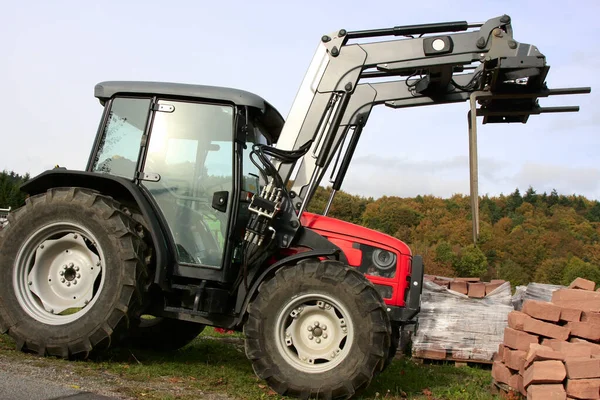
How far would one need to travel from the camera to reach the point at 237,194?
547 centimetres

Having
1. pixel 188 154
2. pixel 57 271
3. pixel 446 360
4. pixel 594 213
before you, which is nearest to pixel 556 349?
pixel 446 360

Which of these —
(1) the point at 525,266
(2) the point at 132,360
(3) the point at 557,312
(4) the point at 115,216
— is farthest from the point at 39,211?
(1) the point at 525,266

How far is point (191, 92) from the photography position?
566cm

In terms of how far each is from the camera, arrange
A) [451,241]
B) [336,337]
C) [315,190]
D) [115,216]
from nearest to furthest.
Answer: [336,337] → [115,216] → [315,190] → [451,241]

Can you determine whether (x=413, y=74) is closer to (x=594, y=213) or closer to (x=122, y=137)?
(x=122, y=137)

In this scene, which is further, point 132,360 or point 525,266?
point 525,266

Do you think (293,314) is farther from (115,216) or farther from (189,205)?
(115,216)

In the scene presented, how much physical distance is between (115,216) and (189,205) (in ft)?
2.13

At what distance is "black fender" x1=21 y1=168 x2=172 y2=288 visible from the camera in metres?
5.29

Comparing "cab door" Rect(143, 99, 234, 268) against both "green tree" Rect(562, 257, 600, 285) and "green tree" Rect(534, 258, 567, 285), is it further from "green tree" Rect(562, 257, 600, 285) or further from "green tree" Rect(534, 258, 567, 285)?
"green tree" Rect(534, 258, 567, 285)

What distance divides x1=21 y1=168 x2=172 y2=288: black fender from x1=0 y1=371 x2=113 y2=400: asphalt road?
123cm

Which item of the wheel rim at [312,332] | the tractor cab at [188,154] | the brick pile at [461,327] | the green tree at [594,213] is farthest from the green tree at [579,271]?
the tractor cab at [188,154]

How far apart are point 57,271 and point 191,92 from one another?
1989 millimetres

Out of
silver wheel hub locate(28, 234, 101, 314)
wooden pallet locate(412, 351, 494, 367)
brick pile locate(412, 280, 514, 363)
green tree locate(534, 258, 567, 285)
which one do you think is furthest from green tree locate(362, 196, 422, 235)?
silver wheel hub locate(28, 234, 101, 314)
